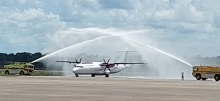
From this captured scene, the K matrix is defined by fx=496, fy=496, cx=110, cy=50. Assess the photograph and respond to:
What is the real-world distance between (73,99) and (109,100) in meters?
1.97

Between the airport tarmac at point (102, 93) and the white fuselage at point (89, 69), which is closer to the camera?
Result: the airport tarmac at point (102, 93)

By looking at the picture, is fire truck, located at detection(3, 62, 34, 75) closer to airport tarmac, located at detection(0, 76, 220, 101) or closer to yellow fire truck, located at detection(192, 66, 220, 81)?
yellow fire truck, located at detection(192, 66, 220, 81)

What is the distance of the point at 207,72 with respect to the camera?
252 feet

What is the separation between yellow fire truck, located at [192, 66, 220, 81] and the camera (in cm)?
7562

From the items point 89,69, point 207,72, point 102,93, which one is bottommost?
point 102,93

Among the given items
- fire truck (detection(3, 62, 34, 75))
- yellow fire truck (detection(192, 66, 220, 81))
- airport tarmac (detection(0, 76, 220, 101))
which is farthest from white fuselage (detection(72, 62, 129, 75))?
airport tarmac (detection(0, 76, 220, 101))

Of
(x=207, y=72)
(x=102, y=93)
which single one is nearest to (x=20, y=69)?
(x=207, y=72)

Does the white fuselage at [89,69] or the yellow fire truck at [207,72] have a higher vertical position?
the white fuselage at [89,69]

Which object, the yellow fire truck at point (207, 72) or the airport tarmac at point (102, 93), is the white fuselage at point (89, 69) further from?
the airport tarmac at point (102, 93)

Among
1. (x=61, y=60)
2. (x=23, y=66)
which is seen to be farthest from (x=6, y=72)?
(x=61, y=60)

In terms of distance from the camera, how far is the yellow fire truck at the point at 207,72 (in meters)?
75.6

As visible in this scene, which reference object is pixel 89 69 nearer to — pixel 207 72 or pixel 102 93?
pixel 207 72

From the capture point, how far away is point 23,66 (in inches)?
3644

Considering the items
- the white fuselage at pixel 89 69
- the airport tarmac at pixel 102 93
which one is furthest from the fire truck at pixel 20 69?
the airport tarmac at pixel 102 93
